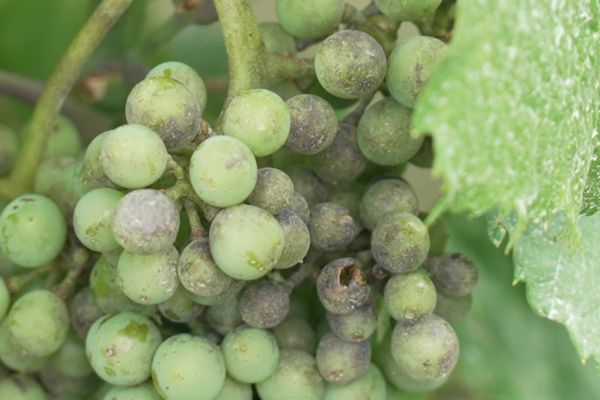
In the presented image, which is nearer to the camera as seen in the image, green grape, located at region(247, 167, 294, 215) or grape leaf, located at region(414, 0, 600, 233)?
grape leaf, located at region(414, 0, 600, 233)

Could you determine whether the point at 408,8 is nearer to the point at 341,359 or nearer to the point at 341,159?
the point at 341,159

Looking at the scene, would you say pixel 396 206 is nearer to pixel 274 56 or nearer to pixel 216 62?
pixel 274 56

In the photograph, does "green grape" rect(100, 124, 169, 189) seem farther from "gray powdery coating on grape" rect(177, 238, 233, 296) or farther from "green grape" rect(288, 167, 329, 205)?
"green grape" rect(288, 167, 329, 205)

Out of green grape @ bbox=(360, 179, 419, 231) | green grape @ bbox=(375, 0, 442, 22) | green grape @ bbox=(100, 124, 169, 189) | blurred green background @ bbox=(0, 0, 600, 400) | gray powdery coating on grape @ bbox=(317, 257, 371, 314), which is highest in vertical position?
green grape @ bbox=(375, 0, 442, 22)

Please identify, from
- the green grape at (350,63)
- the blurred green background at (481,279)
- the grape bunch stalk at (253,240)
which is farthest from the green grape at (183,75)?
the blurred green background at (481,279)

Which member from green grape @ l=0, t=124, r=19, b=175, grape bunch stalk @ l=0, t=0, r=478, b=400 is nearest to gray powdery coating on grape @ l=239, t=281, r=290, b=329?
grape bunch stalk @ l=0, t=0, r=478, b=400

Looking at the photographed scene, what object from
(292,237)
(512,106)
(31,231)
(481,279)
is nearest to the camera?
(512,106)

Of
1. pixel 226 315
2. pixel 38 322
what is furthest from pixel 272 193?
Answer: pixel 38 322

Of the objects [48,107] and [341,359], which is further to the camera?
[48,107]

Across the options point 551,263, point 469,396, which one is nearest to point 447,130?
point 551,263
